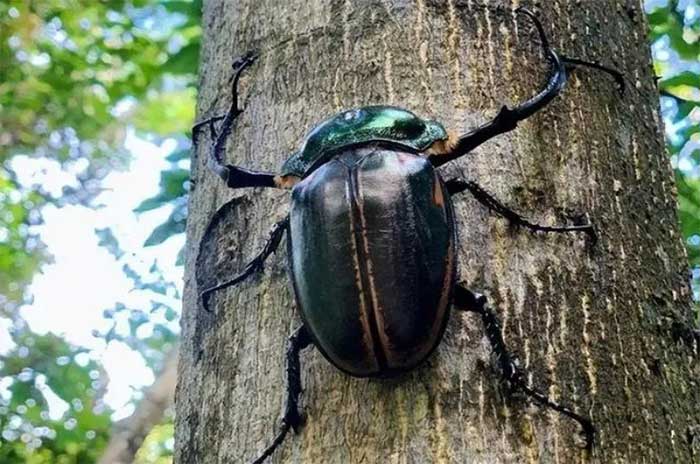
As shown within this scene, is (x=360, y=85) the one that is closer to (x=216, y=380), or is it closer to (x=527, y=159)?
(x=527, y=159)

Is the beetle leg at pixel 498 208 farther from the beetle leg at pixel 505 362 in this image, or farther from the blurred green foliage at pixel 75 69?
the blurred green foliage at pixel 75 69

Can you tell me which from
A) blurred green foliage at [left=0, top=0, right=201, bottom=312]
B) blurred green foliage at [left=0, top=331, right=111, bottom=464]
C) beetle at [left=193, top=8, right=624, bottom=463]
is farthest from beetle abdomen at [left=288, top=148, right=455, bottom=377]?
blurred green foliage at [left=0, top=331, right=111, bottom=464]

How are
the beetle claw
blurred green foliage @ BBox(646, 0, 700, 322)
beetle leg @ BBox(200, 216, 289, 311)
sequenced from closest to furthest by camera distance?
beetle leg @ BBox(200, 216, 289, 311) → the beetle claw → blurred green foliage @ BBox(646, 0, 700, 322)

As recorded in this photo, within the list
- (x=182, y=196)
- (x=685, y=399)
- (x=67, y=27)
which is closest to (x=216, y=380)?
(x=685, y=399)

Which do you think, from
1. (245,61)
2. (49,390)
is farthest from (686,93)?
(49,390)

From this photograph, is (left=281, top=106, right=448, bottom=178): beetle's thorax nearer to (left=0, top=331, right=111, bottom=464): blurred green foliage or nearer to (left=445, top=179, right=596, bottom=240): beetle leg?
(left=445, top=179, right=596, bottom=240): beetle leg

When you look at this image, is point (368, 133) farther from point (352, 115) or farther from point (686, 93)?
point (686, 93)
